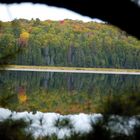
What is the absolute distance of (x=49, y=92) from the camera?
17.2 m

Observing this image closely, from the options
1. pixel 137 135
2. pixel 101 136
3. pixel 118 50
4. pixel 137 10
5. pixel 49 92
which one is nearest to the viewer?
pixel 137 10

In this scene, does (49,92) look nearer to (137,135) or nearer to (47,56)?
(47,56)

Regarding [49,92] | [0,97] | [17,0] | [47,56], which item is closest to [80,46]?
[47,56]

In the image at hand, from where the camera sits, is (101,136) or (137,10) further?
(101,136)

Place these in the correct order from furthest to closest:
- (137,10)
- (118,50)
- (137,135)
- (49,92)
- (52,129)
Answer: (118,50) → (49,92) → (52,129) → (137,135) → (137,10)

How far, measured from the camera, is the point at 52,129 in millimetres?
2357

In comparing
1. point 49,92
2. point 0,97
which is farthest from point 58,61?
point 0,97

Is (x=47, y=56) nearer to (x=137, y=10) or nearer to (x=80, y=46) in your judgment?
(x=80, y=46)

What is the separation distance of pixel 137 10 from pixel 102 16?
77mm

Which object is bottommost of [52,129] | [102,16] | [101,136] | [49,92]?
[49,92]

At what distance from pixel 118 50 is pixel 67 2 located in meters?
19.6

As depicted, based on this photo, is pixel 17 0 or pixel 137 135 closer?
pixel 17 0

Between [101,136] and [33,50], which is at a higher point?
[101,136]

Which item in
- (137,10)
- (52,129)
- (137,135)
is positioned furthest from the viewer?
(52,129)
